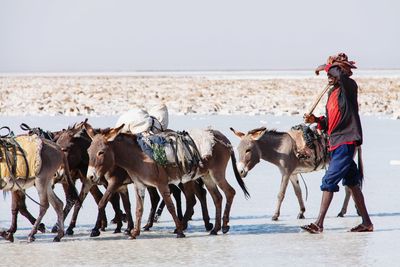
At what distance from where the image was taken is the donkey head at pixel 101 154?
→ 10.3m

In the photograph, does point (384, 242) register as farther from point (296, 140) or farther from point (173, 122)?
point (173, 122)

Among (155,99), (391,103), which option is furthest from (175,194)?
(155,99)

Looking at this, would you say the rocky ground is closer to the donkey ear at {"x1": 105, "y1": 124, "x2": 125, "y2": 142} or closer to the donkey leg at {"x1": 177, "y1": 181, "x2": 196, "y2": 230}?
the donkey leg at {"x1": 177, "y1": 181, "x2": 196, "y2": 230}

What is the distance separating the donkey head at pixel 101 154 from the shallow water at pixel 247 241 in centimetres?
80

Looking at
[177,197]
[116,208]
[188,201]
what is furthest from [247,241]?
[177,197]

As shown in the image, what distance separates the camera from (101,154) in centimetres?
1038

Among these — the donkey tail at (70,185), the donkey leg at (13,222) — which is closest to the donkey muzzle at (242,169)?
the donkey tail at (70,185)

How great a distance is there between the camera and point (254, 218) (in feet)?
40.1

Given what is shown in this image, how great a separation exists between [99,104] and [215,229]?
3300 cm

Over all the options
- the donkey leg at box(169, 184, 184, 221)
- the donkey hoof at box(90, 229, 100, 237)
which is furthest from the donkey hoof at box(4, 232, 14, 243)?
the donkey leg at box(169, 184, 184, 221)

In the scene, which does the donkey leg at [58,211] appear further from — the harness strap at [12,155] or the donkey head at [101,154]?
the donkey head at [101,154]

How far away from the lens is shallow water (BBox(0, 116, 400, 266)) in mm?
8844

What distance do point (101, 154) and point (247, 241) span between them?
195 cm

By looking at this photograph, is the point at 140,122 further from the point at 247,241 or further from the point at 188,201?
the point at 247,241
